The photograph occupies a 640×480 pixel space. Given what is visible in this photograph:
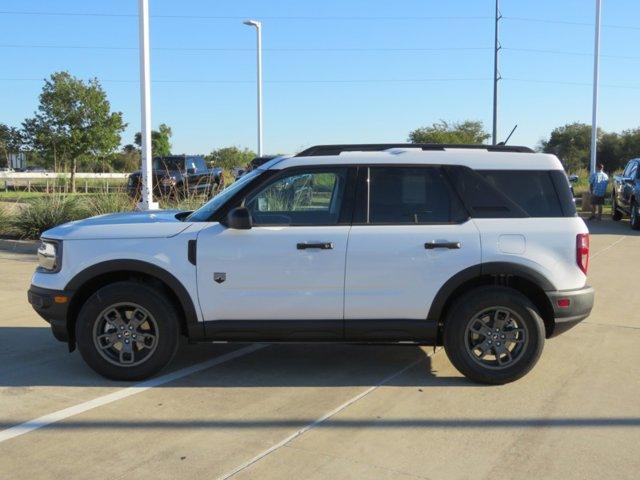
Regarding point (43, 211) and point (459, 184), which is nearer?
point (459, 184)

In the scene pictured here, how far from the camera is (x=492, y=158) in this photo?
535 centimetres

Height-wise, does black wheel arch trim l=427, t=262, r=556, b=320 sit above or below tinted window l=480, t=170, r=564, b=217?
below

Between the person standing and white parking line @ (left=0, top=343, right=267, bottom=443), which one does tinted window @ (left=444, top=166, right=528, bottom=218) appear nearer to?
white parking line @ (left=0, top=343, right=267, bottom=443)

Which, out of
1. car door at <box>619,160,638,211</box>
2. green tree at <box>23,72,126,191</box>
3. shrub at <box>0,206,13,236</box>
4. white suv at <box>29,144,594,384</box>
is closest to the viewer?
white suv at <box>29,144,594,384</box>

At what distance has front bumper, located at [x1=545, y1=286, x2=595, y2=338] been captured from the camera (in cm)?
521

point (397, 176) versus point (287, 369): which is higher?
point (397, 176)

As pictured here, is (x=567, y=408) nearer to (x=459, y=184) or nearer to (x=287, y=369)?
(x=459, y=184)

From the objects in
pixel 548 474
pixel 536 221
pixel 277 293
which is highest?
pixel 536 221

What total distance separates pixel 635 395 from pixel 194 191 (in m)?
11.3

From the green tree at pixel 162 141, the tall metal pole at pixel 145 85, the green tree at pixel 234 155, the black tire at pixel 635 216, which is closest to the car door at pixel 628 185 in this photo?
the black tire at pixel 635 216

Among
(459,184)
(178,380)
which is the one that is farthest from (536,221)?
(178,380)

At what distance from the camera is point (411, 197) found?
5.30 m

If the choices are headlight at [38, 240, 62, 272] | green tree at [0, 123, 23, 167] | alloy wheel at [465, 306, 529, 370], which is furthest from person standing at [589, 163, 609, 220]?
green tree at [0, 123, 23, 167]

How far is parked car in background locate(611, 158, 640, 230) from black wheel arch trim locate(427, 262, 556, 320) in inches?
512
